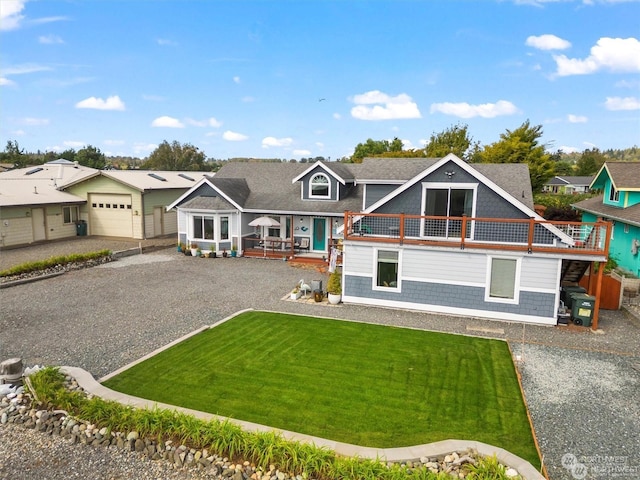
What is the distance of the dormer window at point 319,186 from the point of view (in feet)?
79.8

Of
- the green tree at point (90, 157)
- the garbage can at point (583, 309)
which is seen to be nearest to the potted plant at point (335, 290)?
the garbage can at point (583, 309)

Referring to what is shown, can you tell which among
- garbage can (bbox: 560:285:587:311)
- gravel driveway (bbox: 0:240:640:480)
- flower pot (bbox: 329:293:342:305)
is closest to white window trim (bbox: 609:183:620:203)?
gravel driveway (bbox: 0:240:640:480)

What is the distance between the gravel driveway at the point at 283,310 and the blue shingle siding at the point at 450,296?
561 mm

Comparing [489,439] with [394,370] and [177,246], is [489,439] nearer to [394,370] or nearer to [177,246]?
[394,370]

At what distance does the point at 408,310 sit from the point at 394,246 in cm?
225

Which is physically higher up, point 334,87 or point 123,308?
point 334,87

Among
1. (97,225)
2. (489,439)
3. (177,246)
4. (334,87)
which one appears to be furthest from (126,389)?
(334,87)

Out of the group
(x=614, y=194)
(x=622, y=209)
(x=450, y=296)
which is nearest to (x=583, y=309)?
(x=450, y=296)

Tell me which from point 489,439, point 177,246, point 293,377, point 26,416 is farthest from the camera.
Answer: point 177,246

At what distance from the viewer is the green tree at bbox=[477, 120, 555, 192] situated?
4609 centimetres

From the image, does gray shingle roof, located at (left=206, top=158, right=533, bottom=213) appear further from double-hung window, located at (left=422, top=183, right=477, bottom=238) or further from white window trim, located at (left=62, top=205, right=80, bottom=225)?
white window trim, located at (left=62, top=205, right=80, bottom=225)

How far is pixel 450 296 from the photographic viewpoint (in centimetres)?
1426

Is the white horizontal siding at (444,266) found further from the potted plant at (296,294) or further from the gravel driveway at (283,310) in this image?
the potted plant at (296,294)

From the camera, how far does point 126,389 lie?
8.74 meters
